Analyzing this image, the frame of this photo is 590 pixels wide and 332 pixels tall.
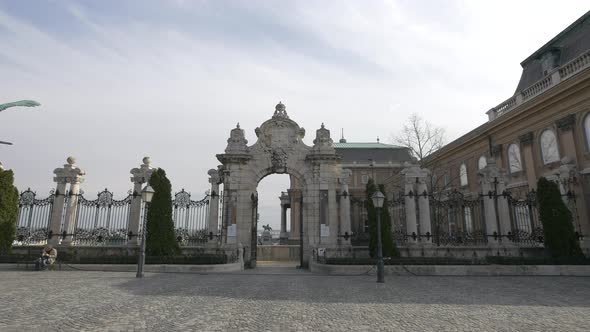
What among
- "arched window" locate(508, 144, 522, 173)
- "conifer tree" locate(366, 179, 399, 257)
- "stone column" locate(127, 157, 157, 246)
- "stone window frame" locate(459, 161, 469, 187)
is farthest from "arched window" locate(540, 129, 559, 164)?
"stone column" locate(127, 157, 157, 246)

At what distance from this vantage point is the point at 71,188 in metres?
17.9

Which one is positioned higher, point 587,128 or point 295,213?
point 587,128

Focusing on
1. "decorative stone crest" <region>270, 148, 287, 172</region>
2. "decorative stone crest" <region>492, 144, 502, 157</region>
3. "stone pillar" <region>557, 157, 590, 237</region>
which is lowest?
"stone pillar" <region>557, 157, 590, 237</region>

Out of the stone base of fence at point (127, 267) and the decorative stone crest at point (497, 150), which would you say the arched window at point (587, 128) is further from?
the stone base of fence at point (127, 267)

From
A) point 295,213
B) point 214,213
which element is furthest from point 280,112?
point 295,213

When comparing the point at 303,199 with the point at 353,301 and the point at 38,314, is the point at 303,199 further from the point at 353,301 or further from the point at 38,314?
the point at 38,314

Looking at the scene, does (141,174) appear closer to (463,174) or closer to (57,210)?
(57,210)

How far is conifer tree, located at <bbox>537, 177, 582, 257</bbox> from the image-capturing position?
52.1 ft

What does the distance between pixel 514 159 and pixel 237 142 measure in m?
21.1

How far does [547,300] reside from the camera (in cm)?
891

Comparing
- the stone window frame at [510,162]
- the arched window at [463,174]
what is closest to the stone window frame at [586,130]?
the stone window frame at [510,162]

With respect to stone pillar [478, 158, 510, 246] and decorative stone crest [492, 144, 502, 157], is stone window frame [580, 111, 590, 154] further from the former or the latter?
decorative stone crest [492, 144, 502, 157]

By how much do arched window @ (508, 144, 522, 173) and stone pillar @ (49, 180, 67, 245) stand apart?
97.4ft

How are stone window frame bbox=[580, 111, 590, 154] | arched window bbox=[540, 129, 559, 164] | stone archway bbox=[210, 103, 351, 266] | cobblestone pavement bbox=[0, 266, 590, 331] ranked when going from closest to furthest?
cobblestone pavement bbox=[0, 266, 590, 331] < stone archway bbox=[210, 103, 351, 266] < stone window frame bbox=[580, 111, 590, 154] < arched window bbox=[540, 129, 559, 164]
